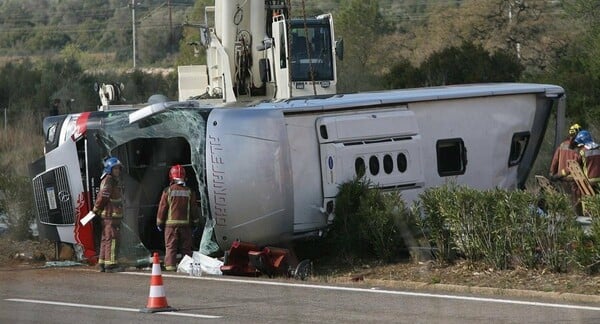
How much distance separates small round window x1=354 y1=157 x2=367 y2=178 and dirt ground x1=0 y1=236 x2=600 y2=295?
1.49m

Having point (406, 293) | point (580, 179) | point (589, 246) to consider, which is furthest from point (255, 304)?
point (580, 179)

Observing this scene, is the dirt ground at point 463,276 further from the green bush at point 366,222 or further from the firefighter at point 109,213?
the firefighter at point 109,213

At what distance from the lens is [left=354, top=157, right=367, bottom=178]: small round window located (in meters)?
18.2

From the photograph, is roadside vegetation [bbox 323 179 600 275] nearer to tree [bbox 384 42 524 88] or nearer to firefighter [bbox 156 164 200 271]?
firefighter [bbox 156 164 200 271]

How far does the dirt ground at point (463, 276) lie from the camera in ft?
47.4

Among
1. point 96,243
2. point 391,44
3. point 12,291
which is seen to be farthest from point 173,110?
point 391,44

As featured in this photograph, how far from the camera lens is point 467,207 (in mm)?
15992

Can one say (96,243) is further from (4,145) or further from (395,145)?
(4,145)

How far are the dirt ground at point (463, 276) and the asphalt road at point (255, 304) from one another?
74 cm

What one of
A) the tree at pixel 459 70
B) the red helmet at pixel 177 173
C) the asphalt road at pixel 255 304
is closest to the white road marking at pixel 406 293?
the asphalt road at pixel 255 304

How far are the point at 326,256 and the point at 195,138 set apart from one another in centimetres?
265

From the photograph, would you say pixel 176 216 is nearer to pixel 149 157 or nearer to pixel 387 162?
pixel 149 157

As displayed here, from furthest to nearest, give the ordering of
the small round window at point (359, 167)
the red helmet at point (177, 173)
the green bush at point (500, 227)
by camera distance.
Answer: the small round window at point (359, 167), the red helmet at point (177, 173), the green bush at point (500, 227)

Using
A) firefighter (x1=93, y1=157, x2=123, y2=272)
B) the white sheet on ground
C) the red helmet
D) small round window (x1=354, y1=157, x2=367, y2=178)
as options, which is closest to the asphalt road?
the white sheet on ground
